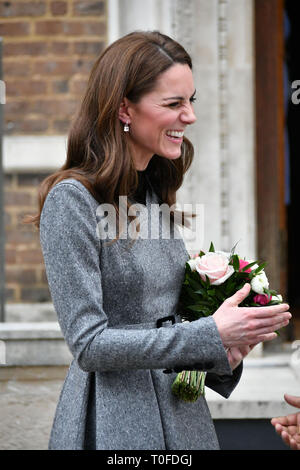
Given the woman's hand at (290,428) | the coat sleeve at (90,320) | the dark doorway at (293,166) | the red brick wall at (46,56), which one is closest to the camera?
the coat sleeve at (90,320)

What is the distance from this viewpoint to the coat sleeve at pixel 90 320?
1.59 m

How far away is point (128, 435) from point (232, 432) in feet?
6.76

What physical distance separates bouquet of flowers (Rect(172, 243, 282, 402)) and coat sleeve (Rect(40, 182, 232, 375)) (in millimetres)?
163

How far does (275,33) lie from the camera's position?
13.8ft

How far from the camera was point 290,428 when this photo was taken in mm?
2203

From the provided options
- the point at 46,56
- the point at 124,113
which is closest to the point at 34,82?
the point at 46,56

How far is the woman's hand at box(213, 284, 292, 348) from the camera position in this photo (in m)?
1.66

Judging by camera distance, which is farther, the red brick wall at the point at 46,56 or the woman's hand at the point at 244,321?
the red brick wall at the point at 46,56

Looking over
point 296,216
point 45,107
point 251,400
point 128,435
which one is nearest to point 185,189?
point 45,107

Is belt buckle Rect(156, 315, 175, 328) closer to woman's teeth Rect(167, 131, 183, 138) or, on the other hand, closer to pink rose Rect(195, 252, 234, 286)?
pink rose Rect(195, 252, 234, 286)

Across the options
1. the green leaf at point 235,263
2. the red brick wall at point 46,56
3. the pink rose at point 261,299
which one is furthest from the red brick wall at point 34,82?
the pink rose at point 261,299

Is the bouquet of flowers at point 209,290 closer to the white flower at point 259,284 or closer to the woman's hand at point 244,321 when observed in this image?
the white flower at point 259,284

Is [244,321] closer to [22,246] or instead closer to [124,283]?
[124,283]

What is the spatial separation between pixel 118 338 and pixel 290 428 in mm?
919
